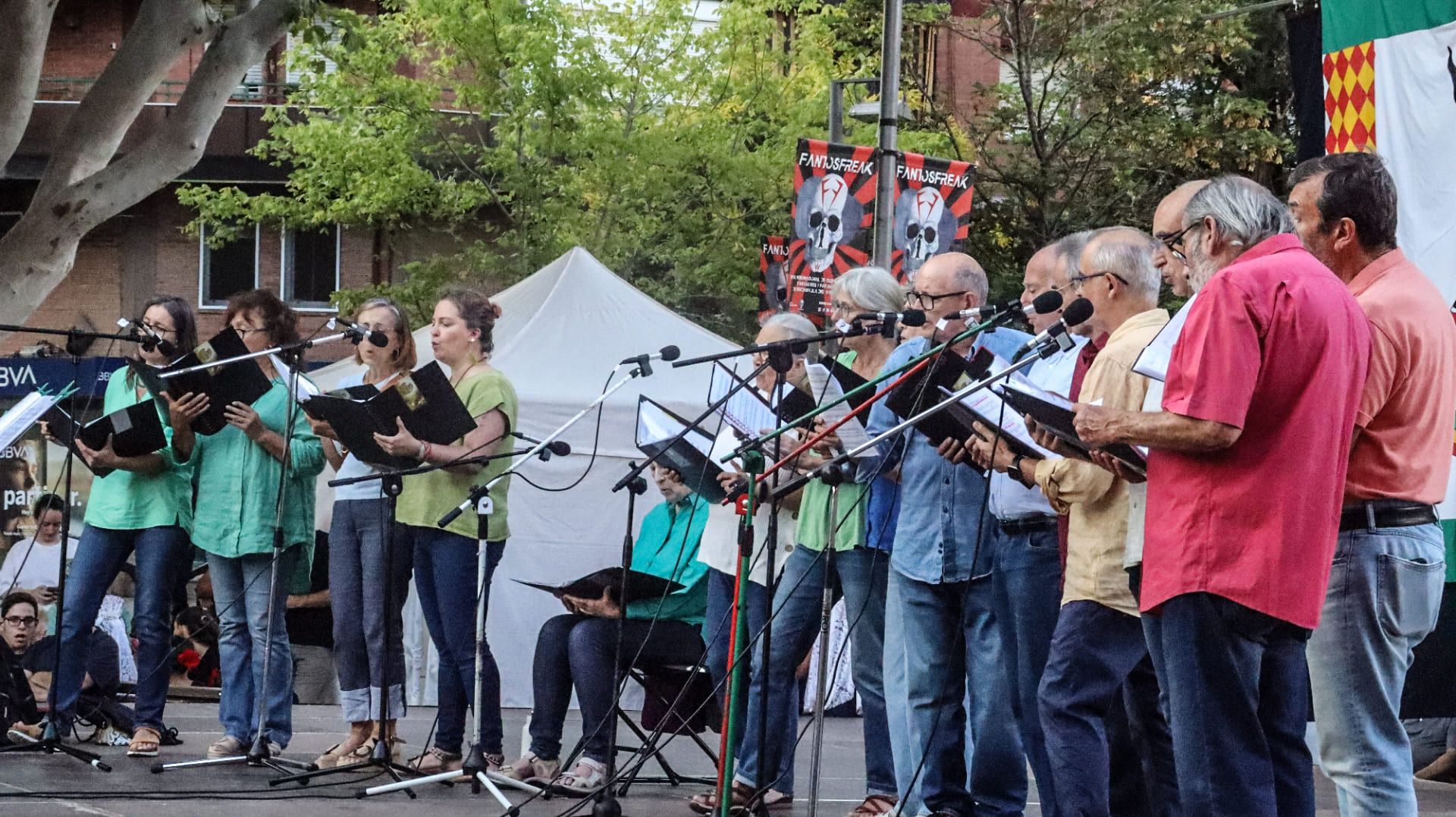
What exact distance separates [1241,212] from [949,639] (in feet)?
6.72

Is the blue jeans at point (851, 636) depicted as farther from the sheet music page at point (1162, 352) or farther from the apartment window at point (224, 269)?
the apartment window at point (224, 269)

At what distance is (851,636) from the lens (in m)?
6.51

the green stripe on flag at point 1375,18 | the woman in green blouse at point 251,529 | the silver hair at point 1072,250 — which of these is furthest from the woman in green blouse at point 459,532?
the green stripe on flag at point 1375,18

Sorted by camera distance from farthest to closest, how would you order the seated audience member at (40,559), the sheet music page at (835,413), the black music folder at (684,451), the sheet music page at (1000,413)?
the seated audience member at (40,559) → the black music folder at (684,451) → the sheet music page at (835,413) → the sheet music page at (1000,413)

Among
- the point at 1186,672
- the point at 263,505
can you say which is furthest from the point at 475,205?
the point at 1186,672

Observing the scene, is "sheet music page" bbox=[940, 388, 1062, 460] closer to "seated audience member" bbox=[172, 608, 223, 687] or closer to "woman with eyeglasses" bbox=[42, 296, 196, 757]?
"woman with eyeglasses" bbox=[42, 296, 196, 757]

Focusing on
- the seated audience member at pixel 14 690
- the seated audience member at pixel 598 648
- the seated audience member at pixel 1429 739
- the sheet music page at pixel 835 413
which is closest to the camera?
the sheet music page at pixel 835 413

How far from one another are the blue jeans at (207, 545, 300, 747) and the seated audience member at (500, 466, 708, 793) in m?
1.04

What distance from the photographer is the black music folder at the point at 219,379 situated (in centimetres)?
686

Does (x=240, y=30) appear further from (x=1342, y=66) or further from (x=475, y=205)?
(x=475, y=205)

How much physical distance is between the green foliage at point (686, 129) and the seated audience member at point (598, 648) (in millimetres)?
13435

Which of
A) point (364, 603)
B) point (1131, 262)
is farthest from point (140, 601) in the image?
point (1131, 262)

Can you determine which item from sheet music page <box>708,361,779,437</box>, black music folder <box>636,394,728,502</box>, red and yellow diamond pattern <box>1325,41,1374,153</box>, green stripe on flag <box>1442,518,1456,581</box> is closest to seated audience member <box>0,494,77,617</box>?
black music folder <box>636,394,728,502</box>

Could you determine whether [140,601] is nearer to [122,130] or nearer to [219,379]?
[219,379]
